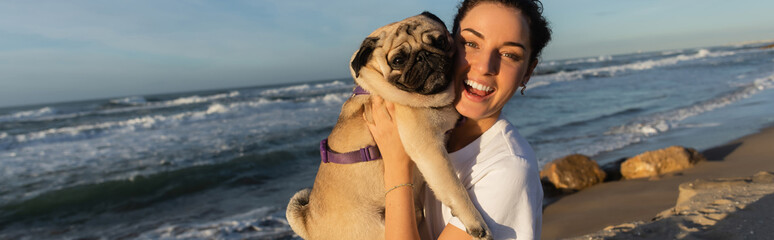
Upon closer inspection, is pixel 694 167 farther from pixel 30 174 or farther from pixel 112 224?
pixel 30 174

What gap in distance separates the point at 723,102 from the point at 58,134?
2586 cm

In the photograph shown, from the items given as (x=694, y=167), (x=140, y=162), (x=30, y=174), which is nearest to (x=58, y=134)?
(x=30, y=174)

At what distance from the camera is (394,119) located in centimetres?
279

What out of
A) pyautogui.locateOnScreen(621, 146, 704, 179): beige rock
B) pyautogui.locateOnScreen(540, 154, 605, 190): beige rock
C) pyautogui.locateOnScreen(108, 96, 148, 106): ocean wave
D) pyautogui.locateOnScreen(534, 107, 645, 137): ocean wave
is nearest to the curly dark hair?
pyautogui.locateOnScreen(540, 154, 605, 190): beige rock

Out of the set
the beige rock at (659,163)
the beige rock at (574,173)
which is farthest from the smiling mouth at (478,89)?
the beige rock at (659,163)

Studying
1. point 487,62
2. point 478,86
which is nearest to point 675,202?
point 478,86

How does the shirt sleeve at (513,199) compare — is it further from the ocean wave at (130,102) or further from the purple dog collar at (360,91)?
the ocean wave at (130,102)

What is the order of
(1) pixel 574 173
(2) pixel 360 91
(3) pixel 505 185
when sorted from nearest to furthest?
(3) pixel 505 185 < (2) pixel 360 91 < (1) pixel 574 173

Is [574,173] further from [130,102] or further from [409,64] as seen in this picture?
[130,102]

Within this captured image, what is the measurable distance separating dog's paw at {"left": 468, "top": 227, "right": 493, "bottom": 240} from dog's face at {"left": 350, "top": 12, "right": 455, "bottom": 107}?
0.83 m

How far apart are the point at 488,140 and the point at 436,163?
13.0 inches

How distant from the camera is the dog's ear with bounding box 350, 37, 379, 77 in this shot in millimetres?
2863

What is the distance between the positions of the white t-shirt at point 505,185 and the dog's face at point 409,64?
18.2 inches

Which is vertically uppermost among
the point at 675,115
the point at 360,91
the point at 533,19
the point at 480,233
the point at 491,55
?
the point at 533,19
